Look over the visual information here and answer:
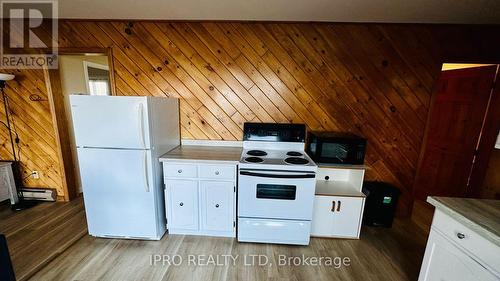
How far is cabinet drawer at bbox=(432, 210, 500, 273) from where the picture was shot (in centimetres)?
100

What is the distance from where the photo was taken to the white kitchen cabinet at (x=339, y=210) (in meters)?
2.21

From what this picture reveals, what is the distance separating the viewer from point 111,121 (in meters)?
1.91

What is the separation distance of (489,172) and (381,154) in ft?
3.80

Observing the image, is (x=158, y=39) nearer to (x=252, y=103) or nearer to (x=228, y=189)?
(x=252, y=103)

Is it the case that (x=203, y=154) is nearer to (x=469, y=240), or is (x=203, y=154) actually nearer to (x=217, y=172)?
(x=217, y=172)

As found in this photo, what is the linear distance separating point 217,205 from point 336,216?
1.34 metres

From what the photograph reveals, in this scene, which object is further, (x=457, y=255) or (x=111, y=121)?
(x=111, y=121)

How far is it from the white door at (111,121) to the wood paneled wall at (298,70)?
0.78 meters

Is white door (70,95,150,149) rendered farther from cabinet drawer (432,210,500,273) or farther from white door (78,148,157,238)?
cabinet drawer (432,210,500,273)

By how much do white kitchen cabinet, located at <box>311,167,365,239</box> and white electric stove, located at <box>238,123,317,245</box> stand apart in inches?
9.6

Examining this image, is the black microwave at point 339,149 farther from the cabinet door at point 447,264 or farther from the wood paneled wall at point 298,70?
the cabinet door at point 447,264

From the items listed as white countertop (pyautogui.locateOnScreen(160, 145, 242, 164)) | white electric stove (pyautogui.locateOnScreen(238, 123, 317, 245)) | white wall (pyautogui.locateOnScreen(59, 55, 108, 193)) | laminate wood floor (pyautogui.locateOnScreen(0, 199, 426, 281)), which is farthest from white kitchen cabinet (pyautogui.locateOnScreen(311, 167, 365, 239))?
white wall (pyautogui.locateOnScreen(59, 55, 108, 193))

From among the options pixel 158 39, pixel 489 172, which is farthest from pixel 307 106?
pixel 489 172

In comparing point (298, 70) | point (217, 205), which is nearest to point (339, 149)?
point (298, 70)
